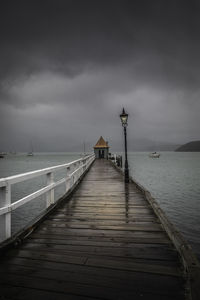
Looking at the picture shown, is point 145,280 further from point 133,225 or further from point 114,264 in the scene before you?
point 133,225

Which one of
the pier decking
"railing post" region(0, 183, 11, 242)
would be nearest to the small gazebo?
the pier decking

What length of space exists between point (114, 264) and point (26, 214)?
8997mm

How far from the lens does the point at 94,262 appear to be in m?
2.18

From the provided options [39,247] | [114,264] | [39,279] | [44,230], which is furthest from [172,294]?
[44,230]

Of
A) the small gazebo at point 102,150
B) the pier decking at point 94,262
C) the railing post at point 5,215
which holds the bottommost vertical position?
the pier decking at point 94,262

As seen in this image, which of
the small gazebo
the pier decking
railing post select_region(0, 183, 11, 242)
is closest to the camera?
the pier decking

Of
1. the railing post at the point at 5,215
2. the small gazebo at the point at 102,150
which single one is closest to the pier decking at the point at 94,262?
the railing post at the point at 5,215

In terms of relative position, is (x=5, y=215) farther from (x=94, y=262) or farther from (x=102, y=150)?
(x=102, y=150)

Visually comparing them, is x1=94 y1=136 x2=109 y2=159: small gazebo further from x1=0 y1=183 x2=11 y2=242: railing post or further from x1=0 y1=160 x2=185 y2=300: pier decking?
x1=0 y1=183 x2=11 y2=242: railing post

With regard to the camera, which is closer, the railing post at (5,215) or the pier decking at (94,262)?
the pier decking at (94,262)

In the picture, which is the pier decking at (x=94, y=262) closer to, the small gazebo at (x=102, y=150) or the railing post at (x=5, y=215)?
the railing post at (x=5, y=215)

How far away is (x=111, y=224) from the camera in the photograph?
11.4 feet

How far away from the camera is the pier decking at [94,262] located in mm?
1699

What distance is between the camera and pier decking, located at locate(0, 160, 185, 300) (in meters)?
1.70
